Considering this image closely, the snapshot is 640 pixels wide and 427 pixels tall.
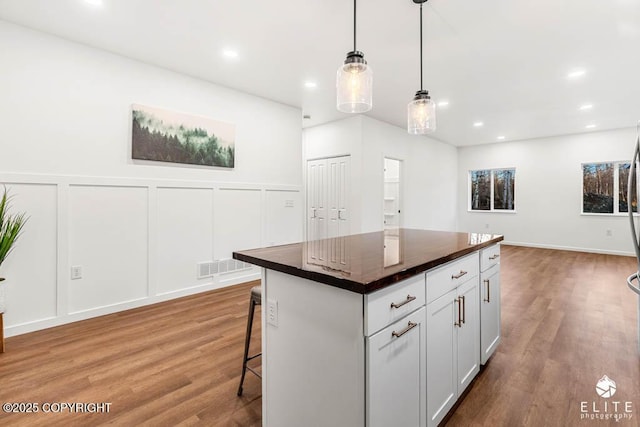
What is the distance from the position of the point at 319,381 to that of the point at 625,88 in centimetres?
565

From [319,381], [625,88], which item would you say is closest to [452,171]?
[625,88]

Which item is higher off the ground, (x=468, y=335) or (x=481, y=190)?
(x=481, y=190)

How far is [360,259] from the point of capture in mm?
1478

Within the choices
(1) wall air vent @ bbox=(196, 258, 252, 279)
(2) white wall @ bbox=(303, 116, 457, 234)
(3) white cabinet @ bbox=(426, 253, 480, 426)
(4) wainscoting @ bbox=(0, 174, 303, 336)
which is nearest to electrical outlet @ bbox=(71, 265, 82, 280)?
(4) wainscoting @ bbox=(0, 174, 303, 336)

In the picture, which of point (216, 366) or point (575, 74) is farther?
point (575, 74)

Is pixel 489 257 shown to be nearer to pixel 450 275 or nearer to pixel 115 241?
pixel 450 275

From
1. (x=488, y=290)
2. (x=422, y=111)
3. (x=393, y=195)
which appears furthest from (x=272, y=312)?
Answer: (x=393, y=195)

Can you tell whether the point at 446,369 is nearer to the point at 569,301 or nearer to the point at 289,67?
the point at 569,301

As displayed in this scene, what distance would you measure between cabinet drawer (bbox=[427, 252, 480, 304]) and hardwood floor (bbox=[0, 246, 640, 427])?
Result: 732 millimetres

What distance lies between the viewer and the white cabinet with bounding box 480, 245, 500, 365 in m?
2.11

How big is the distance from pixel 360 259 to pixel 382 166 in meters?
4.66

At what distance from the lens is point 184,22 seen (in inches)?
105

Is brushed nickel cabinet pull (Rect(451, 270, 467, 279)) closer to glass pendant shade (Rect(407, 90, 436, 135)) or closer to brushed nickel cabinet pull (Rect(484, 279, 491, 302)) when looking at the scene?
brushed nickel cabinet pull (Rect(484, 279, 491, 302))

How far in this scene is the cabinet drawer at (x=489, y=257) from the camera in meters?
2.12
